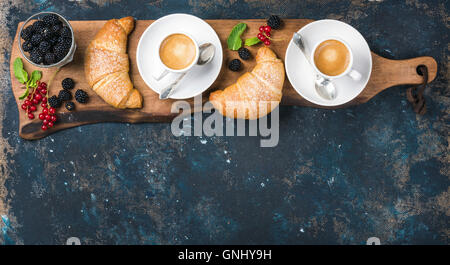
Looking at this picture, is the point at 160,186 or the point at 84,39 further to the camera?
the point at 160,186

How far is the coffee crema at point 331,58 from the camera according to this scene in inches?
55.9

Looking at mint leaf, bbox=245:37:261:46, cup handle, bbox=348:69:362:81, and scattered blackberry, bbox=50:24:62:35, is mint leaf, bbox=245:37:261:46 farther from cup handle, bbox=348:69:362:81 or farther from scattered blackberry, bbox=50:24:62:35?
scattered blackberry, bbox=50:24:62:35

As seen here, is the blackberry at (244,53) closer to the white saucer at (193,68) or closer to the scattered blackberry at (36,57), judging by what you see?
the white saucer at (193,68)

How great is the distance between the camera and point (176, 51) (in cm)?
145

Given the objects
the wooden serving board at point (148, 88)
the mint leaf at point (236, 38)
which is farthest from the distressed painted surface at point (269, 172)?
the mint leaf at point (236, 38)

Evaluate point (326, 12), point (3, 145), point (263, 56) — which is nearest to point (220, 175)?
point (263, 56)

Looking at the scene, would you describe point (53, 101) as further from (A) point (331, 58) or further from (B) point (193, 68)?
(A) point (331, 58)

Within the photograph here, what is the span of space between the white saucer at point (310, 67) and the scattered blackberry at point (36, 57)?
3.44 ft

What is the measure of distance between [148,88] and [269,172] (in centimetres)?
72

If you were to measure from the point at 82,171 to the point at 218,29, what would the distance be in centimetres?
97

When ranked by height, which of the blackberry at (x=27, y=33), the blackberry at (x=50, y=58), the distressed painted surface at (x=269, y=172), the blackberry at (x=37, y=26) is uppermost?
the blackberry at (x=37, y=26)

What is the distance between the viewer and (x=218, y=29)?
1562 mm
